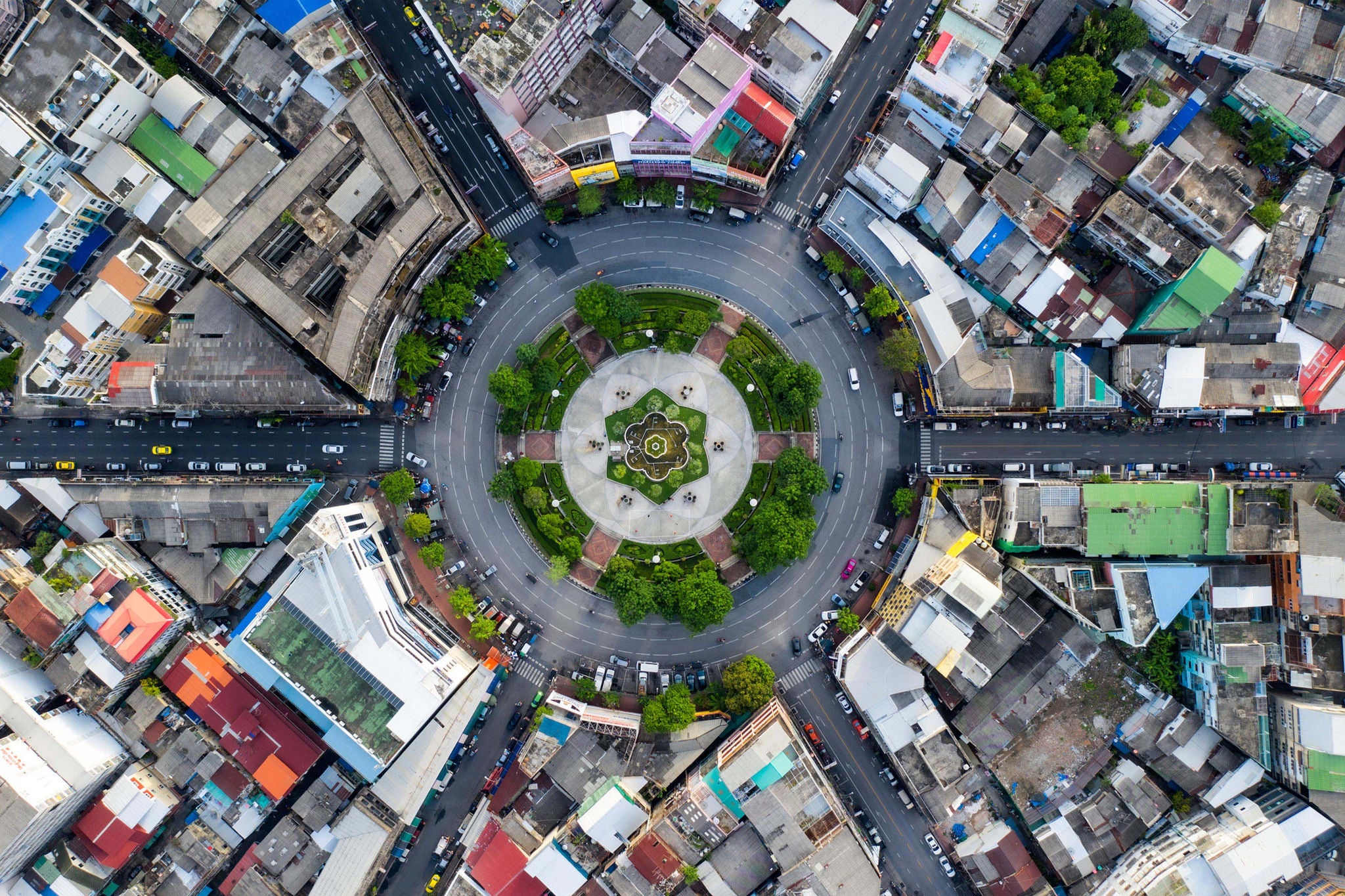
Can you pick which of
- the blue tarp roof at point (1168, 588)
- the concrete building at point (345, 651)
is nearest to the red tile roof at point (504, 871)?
the concrete building at point (345, 651)

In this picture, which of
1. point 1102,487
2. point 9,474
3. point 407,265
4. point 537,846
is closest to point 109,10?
point 407,265

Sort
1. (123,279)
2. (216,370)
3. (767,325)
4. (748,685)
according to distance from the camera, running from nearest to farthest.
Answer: (123,279)
(216,370)
(748,685)
(767,325)

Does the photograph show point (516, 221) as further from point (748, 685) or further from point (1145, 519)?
point (1145, 519)

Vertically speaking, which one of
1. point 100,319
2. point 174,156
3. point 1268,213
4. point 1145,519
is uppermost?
point 1268,213

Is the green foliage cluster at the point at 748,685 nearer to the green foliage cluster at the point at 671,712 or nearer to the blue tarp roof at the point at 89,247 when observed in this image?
the green foliage cluster at the point at 671,712

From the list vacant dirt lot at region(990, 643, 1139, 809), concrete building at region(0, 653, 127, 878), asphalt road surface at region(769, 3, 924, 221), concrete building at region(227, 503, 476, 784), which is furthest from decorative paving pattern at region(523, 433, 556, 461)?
vacant dirt lot at region(990, 643, 1139, 809)

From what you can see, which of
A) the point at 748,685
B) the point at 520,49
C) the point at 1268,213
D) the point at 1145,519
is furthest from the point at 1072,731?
Answer: the point at 520,49
